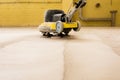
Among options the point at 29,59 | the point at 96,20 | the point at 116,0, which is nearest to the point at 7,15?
the point at 96,20

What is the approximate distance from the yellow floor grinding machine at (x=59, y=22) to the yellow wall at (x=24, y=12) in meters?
3.49

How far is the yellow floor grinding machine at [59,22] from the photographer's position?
503 cm

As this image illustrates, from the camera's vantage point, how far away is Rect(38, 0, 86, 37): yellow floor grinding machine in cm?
503

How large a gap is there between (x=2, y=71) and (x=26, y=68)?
236 mm

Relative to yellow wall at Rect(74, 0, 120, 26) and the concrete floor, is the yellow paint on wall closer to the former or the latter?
yellow wall at Rect(74, 0, 120, 26)

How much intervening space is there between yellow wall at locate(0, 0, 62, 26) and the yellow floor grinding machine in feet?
11.5

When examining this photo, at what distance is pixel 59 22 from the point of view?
4969 mm

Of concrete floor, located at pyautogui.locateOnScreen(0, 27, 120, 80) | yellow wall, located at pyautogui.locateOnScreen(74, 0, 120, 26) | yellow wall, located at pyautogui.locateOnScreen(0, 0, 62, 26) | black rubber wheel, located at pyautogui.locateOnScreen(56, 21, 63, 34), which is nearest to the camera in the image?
concrete floor, located at pyautogui.locateOnScreen(0, 27, 120, 80)

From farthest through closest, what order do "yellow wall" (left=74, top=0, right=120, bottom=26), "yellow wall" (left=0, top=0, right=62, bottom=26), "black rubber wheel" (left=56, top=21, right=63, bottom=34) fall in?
"yellow wall" (left=0, top=0, right=62, bottom=26) < "yellow wall" (left=74, top=0, right=120, bottom=26) < "black rubber wheel" (left=56, top=21, right=63, bottom=34)

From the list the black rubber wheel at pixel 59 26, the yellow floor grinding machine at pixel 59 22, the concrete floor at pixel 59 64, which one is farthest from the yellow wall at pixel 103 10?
the concrete floor at pixel 59 64

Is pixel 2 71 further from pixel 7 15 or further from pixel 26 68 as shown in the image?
pixel 7 15

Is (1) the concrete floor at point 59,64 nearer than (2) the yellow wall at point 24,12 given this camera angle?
Yes

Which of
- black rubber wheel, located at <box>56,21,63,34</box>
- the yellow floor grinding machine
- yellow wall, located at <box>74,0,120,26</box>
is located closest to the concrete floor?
black rubber wheel, located at <box>56,21,63,34</box>

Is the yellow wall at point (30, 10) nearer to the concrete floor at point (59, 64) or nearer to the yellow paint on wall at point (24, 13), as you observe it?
the yellow paint on wall at point (24, 13)
